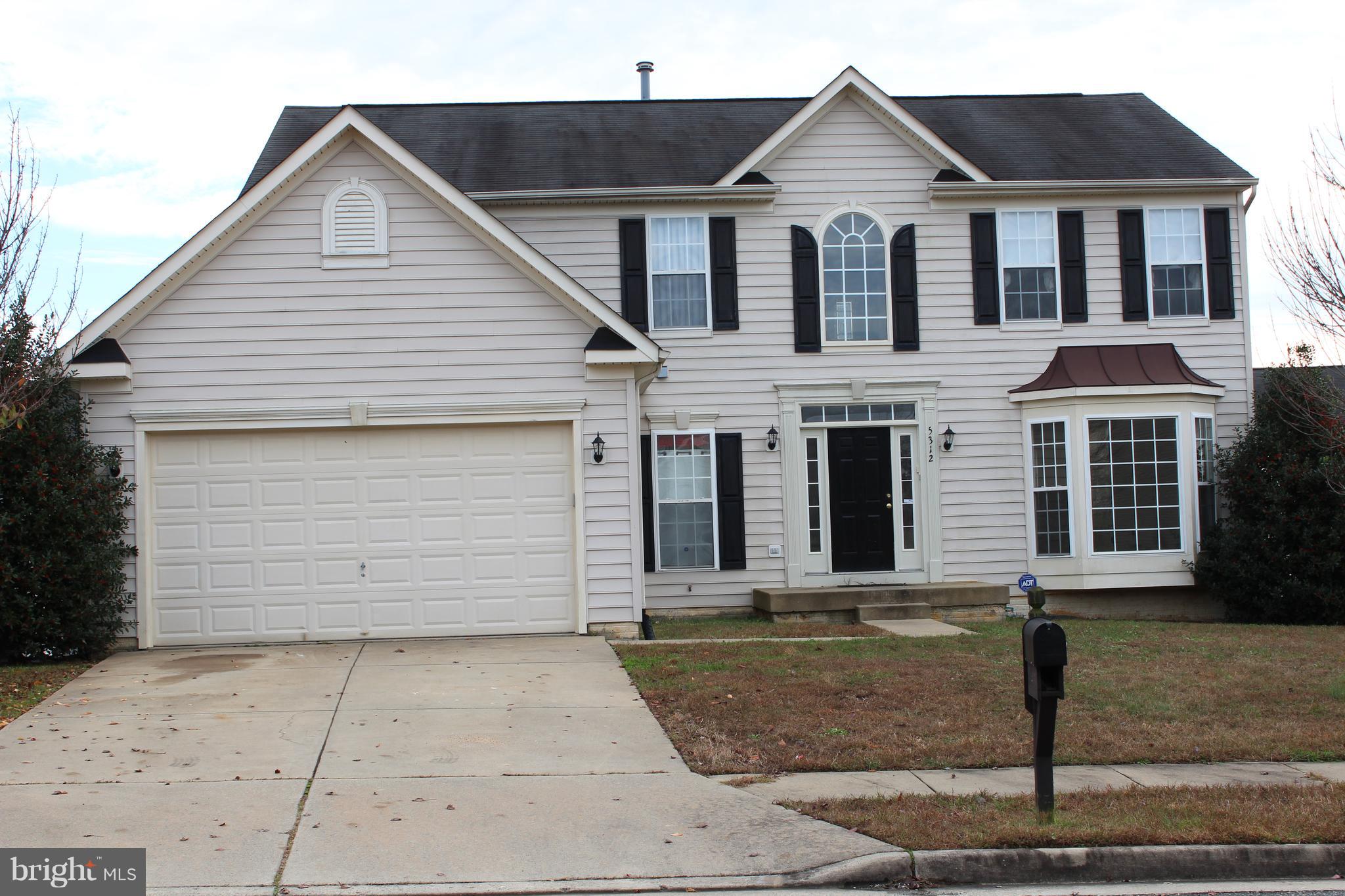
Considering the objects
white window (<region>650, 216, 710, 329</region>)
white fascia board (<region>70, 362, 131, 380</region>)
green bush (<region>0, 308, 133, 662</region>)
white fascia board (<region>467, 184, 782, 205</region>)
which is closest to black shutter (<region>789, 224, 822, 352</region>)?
white fascia board (<region>467, 184, 782, 205</region>)

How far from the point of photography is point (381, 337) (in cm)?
1245

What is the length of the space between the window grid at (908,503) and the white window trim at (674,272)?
303 cm

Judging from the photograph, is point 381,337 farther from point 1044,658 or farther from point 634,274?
point 1044,658

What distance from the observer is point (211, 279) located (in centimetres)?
1231

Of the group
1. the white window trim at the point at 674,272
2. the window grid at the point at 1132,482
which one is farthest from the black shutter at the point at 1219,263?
the white window trim at the point at 674,272

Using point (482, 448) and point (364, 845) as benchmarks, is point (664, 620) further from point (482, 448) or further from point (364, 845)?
point (364, 845)

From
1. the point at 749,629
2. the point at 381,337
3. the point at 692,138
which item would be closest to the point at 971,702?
the point at 749,629

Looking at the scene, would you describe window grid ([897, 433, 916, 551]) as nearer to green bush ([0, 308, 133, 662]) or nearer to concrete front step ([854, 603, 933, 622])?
concrete front step ([854, 603, 933, 622])

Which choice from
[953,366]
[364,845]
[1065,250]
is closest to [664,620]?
[953,366]

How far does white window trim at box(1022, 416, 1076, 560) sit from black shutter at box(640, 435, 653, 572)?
5.03m

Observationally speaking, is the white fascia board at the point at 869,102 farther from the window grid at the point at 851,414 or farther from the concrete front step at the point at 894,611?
the concrete front step at the point at 894,611

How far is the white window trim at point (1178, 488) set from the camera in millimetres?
15414

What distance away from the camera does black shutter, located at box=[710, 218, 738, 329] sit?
15.7 m

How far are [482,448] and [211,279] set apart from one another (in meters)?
3.28
